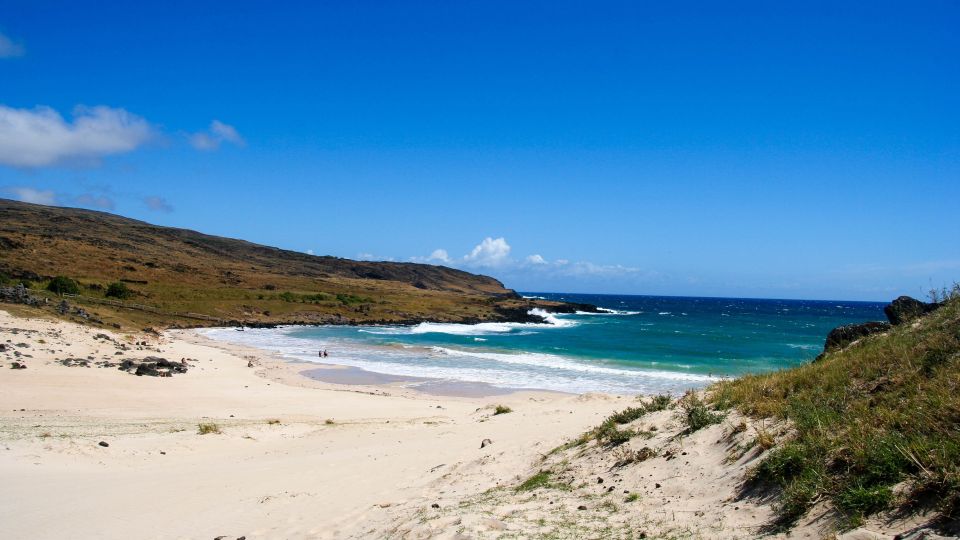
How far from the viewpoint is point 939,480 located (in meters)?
4.59

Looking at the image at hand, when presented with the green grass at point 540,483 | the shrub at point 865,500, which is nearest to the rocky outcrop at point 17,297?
the green grass at point 540,483

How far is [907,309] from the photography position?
1262 cm

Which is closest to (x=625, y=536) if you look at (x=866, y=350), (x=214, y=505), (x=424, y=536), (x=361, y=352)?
(x=424, y=536)

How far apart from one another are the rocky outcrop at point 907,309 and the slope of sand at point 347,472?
634 centimetres

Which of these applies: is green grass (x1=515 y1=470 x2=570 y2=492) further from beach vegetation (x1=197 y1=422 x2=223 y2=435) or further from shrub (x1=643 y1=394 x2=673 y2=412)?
beach vegetation (x1=197 y1=422 x2=223 y2=435)

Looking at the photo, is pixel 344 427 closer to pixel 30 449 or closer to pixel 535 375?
pixel 30 449

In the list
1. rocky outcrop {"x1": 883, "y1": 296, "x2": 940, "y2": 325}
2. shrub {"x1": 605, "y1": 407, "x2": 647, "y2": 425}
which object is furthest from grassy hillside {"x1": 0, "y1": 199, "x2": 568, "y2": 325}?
rocky outcrop {"x1": 883, "y1": 296, "x2": 940, "y2": 325}

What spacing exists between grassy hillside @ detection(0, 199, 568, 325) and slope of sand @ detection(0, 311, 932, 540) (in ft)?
104

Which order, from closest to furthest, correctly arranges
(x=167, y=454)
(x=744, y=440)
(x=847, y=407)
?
(x=847, y=407) → (x=744, y=440) → (x=167, y=454)

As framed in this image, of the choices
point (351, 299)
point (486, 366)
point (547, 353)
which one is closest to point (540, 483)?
point (486, 366)

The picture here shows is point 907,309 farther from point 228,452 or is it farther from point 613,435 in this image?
point 228,452

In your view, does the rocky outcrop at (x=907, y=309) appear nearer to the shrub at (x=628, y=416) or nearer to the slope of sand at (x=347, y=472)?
the shrub at (x=628, y=416)

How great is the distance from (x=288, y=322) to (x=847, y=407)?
65330mm

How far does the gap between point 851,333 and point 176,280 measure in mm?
80825
